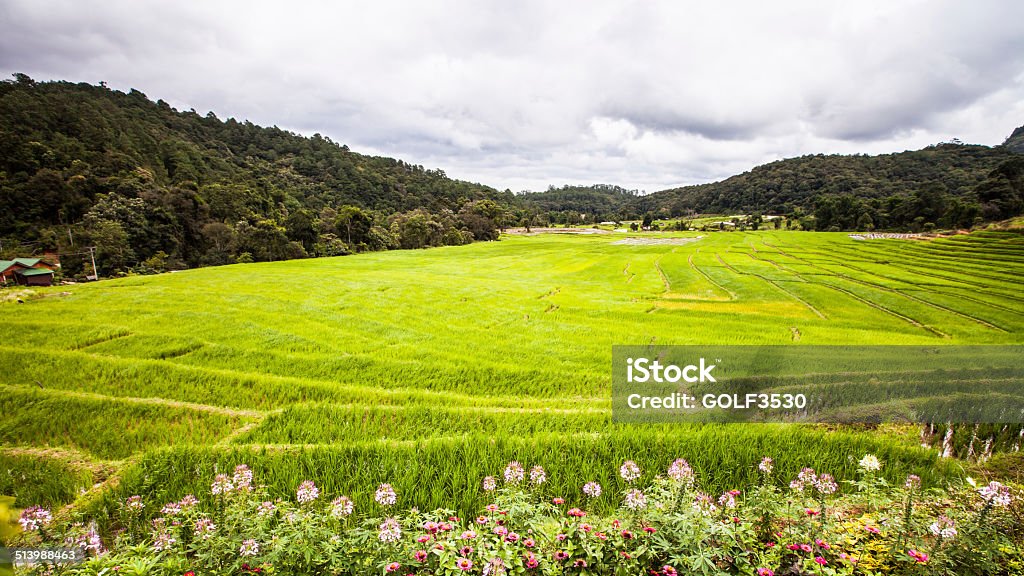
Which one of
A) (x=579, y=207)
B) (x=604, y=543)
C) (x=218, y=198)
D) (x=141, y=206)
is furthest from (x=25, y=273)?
(x=579, y=207)

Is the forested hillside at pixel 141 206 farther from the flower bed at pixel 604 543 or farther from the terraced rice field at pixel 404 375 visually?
the flower bed at pixel 604 543

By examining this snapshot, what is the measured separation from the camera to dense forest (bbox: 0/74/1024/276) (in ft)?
59.2

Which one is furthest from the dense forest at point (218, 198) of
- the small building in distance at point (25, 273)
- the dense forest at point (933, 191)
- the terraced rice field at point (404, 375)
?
the small building in distance at point (25, 273)

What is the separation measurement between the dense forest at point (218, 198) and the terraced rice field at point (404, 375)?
14.9ft

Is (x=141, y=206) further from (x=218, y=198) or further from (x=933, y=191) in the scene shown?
(x=933, y=191)

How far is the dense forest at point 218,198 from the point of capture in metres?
18.0

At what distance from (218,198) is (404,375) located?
61.1 m

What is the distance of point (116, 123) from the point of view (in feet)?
221

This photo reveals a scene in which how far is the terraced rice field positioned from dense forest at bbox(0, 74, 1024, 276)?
14.9 feet

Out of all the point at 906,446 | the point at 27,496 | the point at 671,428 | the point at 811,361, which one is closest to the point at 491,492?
the point at 671,428

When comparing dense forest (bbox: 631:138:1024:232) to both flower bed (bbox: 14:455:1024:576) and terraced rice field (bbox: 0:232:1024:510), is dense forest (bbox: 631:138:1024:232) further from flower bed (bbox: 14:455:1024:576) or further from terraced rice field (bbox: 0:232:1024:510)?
flower bed (bbox: 14:455:1024:576)

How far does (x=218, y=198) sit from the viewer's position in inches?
2032

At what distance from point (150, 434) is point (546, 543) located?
6.19 m

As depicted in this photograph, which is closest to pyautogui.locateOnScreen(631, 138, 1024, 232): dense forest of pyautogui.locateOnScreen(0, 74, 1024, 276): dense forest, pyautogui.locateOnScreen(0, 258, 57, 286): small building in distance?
pyautogui.locateOnScreen(0, 74, 1024, 276): dense forest
